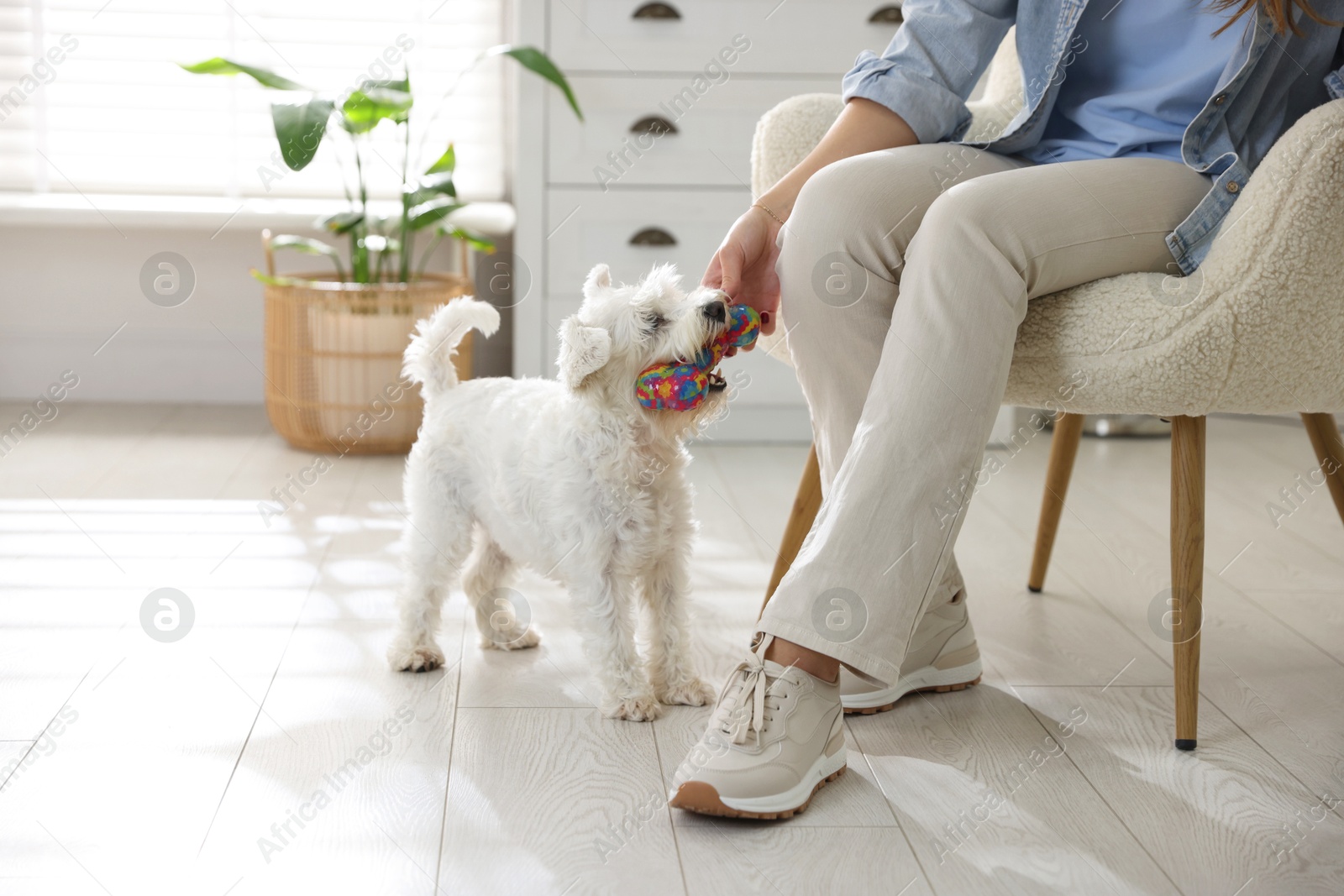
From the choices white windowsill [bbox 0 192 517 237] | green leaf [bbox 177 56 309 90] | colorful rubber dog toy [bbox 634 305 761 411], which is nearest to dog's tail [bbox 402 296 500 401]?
colorful rubber dog toy [bbox 634 305 761 411]

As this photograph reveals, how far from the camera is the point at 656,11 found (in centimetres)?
238

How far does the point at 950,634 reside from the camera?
1.30 meters

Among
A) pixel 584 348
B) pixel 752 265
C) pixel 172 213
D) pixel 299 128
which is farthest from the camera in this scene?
pixel 172 213

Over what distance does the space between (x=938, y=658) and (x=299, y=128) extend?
62.2 inches

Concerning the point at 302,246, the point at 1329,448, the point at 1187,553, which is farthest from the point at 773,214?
the point at 302,246

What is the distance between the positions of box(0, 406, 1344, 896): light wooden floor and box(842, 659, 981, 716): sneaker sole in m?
0.02

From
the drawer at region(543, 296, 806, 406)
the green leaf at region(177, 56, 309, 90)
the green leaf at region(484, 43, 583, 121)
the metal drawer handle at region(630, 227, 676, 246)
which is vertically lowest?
the drawer at region(543, 296, 806, 406)

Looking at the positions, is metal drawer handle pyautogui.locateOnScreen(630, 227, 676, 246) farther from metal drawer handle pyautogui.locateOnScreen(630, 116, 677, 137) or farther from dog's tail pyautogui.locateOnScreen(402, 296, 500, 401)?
dog's tail pyautogui.locateOnScreen(402, 296, 500, 401)

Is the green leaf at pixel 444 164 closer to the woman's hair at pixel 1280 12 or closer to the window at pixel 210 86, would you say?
the window at pixel 210 86

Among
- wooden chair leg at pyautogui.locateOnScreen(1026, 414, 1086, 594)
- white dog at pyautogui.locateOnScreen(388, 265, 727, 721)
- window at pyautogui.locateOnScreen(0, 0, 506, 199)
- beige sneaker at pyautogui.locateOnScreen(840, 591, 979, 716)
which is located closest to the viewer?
white dog at pyautogui.locateOnScreen(388, 265, 727, 721)

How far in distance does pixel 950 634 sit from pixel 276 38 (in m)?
2.35

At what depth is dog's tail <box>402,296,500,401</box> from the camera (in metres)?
1.32

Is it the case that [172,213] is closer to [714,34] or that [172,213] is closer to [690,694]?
[714,34]

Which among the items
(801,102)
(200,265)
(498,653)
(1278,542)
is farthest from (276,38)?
(1278,542)
